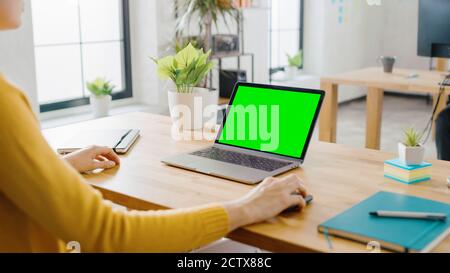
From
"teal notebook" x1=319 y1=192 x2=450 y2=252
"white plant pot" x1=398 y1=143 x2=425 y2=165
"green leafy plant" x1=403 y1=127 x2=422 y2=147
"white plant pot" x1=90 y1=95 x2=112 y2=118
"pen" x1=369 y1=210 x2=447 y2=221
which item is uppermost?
"green leafy plant" x1=403 y1=127 x2=422 y2=147

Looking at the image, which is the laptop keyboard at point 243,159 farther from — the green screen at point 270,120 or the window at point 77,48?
the window at point 77,48

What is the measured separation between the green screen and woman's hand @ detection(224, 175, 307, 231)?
1.18 ft

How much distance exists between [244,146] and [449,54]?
203 cm

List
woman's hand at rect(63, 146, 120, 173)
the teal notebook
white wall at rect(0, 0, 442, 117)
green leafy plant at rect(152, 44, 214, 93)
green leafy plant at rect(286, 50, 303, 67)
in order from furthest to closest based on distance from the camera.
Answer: green leafy plant at rect(286, 50, 303, 67), white wall at rect(0, 0, 442, 117), green leafy plant at rect(152, 44, 214, 93), woman's hand at rect(63, 146, 120, 173), the teal notebook

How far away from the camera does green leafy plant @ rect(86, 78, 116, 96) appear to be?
3.92 meters

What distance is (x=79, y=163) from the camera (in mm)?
1607

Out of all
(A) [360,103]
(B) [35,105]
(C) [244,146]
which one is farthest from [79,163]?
(A) [360,103]

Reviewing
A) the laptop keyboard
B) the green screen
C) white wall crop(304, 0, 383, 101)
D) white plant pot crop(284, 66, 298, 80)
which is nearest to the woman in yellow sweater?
the laptop keyboard

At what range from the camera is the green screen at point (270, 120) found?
5.51ft

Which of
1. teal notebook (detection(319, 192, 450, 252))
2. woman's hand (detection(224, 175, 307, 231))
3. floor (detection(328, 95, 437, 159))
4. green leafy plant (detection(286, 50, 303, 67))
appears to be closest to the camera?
teal notebook (detection(319, 192, 450, 252))

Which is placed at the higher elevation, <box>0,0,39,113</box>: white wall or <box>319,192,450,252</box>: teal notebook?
<box>0,0,39,113</box>: white wall

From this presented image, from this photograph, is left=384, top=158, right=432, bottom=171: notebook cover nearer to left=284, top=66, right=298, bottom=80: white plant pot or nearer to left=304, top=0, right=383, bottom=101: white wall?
left=284, top=66, right=298, bottom=80: white plant pot

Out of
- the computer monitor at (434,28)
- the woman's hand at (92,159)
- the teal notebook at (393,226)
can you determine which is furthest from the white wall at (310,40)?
the teal notebook at (393,226)

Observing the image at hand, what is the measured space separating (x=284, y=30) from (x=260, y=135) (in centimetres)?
451
